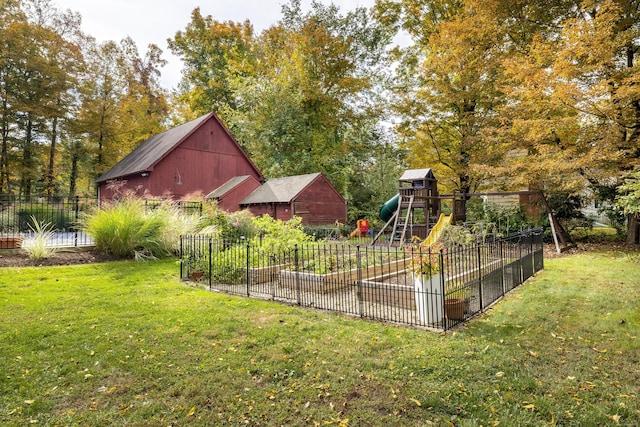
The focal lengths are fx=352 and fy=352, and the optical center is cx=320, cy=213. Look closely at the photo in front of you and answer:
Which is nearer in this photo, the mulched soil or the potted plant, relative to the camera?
the potted plant

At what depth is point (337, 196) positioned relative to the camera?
888 inches

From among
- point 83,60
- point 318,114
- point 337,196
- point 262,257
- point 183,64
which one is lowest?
point 262,257

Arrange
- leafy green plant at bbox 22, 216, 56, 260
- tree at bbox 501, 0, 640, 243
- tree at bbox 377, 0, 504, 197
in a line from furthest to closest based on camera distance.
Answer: tree at bbox 377, 0, 504, 197, tree at bbox 501, 0, 640, 243, leafy green plant at bbox 22, 216, 56, 260

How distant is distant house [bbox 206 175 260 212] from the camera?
70.8ft

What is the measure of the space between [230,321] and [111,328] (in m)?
1.68

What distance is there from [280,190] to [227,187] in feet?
12.6

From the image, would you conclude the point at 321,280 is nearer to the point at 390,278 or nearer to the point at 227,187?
the point at 390,278

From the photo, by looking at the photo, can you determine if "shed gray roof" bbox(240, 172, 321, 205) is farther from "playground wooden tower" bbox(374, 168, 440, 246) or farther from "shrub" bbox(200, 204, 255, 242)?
"shrub" bbox(200, 204, 255, 242)

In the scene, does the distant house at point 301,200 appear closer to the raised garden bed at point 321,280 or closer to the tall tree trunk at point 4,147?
the raised garden bed at point 321,280

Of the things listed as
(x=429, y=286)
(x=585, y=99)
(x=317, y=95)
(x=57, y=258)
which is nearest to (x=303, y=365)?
(x=429, y=286)

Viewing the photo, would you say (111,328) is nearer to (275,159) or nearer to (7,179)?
(275,159)

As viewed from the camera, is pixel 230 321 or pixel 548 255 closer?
pixel 230 321

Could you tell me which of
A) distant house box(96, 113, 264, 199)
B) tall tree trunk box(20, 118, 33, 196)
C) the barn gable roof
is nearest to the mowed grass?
distant house box(96, 113, 264, 199)

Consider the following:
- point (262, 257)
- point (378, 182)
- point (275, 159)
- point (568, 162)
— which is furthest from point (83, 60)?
point (568, 162)
